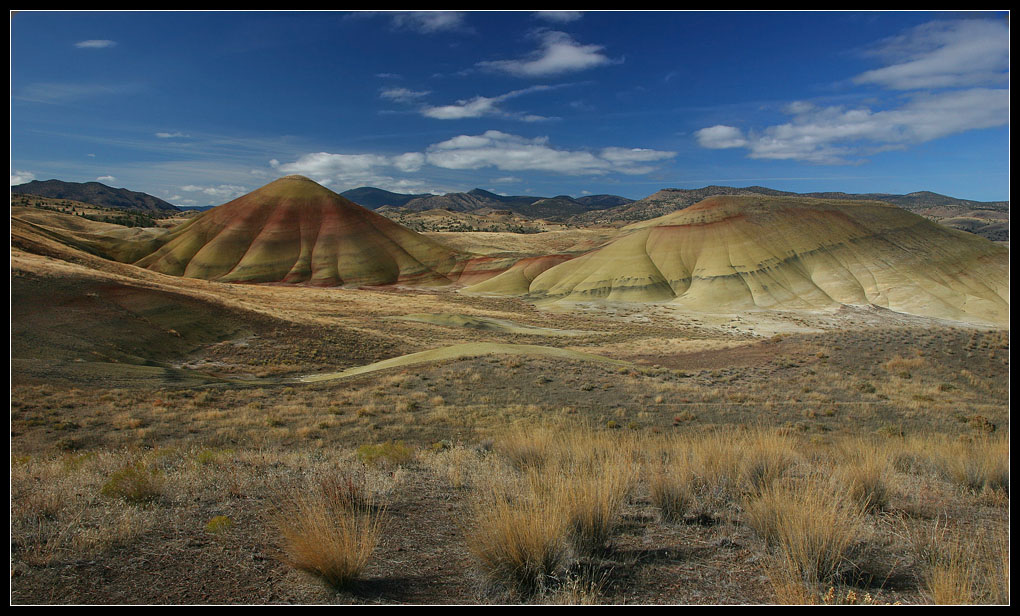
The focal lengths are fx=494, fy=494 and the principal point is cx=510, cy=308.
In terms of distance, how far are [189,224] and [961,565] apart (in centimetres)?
13798

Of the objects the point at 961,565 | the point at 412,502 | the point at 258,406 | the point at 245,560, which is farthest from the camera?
the point at 258,406

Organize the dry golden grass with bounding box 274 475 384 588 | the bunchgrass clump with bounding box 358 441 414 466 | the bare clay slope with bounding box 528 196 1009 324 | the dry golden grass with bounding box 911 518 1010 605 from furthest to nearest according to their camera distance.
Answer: the bare clay slope with bounding box 528 196 1009 324
the bunchgrass clump with bounding box 358 441 414 466
the dry golden grass with bounding box 274 475 384 588
the dry golden grass with bounding box 911 518 1010 605

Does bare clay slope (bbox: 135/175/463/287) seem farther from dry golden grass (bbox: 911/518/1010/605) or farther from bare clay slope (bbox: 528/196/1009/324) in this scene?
dry golden grass (bbox: 911/518/1010/605)

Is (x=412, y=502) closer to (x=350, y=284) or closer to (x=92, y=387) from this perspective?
(x=92, y=387)

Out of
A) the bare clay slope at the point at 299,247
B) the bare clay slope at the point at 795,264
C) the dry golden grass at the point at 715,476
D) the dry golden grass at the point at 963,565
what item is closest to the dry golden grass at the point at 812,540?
the dry golden grass at the point at 963,565

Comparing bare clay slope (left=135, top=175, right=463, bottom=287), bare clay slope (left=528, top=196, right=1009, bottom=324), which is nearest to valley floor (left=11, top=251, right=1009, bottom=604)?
bare clay slope (left=528, top=196, right=1009, bottom=324)

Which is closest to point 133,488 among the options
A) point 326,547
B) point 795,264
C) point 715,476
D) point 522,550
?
point 326,547

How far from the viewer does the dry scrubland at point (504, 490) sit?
3.64m

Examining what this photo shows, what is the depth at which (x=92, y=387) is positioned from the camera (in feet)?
A: 55.9

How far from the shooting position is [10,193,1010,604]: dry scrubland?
3643 mm

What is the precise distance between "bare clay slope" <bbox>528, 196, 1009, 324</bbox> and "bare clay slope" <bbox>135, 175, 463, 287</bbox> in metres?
32.5

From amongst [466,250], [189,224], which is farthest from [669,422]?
[189,224]

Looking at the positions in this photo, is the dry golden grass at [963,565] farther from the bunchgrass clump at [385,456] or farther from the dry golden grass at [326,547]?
the bunchgrass clump at [385,456]

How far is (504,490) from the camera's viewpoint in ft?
17.4
